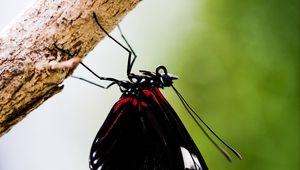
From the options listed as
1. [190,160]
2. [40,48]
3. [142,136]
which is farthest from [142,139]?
[40,48]

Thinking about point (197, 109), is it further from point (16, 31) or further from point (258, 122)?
point (16, 31)

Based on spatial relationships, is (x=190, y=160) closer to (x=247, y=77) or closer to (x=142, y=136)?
(x=142, y=136)

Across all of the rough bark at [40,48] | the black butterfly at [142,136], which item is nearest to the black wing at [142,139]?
the black butterfly at [142,136]

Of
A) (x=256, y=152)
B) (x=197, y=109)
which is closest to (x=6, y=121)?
(x=197, y=109)

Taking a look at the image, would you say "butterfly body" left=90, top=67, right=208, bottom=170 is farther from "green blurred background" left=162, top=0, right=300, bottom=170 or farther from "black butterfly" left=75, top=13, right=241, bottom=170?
"green blurred background" left=162, top=0, right=300, bottom=170

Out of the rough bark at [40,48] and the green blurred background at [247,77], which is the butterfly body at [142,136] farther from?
the green blurred background at [247,77]

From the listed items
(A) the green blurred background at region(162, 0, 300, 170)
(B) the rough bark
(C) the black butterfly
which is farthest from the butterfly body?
(A) the green blurred background at region(162, 0, 300, 170)
